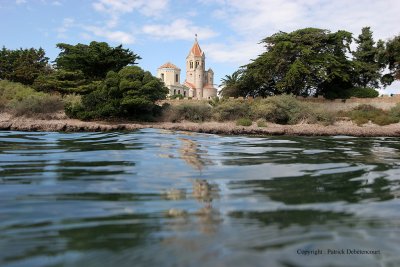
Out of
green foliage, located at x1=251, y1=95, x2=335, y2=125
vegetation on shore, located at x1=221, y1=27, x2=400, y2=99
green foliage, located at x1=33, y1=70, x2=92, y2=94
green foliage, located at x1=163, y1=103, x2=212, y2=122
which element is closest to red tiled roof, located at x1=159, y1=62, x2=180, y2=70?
vegetation on shore, located at x1=221, y1=27, x2=400, y2=99

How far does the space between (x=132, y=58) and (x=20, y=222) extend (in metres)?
36.0

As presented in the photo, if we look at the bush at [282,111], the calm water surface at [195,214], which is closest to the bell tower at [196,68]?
the bush at [282,111]

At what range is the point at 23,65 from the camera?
45.3 m

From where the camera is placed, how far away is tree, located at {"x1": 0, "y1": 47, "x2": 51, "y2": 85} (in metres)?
44.2

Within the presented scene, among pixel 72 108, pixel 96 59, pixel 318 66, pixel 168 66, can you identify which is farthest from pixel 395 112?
pixel 168 66

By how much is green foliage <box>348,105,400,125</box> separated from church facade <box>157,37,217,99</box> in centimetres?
5088

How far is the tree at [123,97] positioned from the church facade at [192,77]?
51.8 metres

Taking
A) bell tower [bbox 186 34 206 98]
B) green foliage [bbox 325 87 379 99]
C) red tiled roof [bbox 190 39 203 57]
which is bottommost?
green foliage [bbox 325 87 379 99]

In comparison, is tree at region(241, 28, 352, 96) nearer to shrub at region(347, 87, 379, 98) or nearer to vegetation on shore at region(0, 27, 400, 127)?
vegetation on shore at region(0, 27, 400, 127)

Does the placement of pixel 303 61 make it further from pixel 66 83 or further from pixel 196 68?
pixel 196 68

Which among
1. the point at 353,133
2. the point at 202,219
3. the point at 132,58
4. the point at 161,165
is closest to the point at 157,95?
the point at 132,58

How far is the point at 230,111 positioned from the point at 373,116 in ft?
37.6

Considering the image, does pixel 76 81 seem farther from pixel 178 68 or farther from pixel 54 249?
pixel 178 68

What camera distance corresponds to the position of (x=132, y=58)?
38.9 metres
